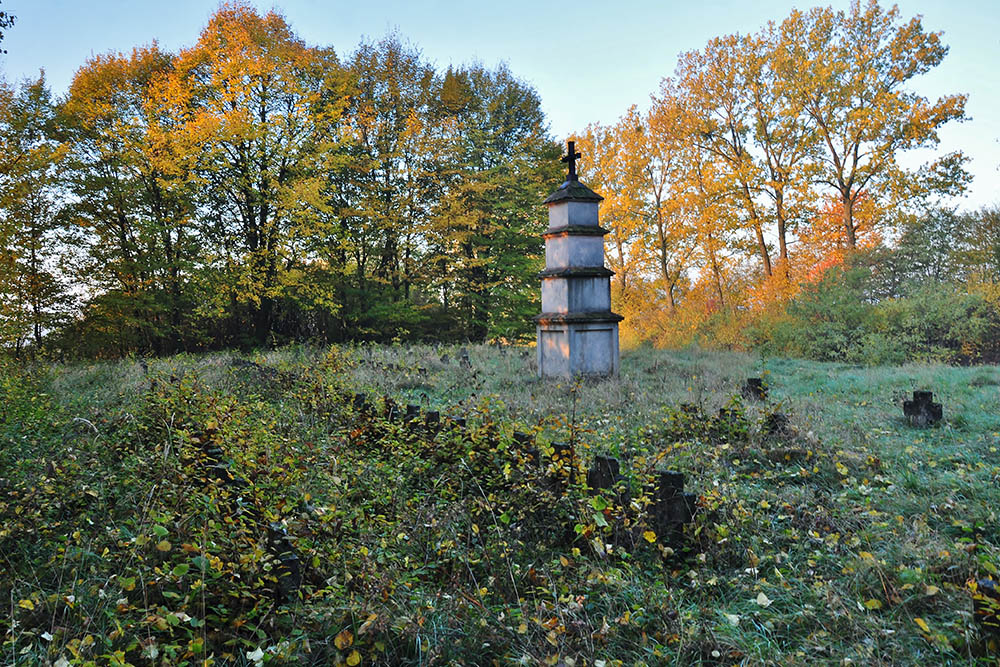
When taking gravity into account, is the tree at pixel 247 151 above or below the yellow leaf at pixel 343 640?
above

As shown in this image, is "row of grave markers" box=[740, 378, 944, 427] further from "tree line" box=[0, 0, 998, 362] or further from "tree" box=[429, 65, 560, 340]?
"tree" box=[429, 65, 560, 340]

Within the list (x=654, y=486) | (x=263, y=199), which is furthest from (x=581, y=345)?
(x=263, y=199)

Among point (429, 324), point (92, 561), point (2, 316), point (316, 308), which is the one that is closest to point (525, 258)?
point (429, 324)

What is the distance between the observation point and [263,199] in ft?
56.4

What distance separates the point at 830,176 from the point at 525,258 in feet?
37.9

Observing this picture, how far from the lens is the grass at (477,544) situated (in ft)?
7.97

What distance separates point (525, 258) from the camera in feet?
71.9

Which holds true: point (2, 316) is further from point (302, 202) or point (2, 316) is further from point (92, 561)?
point (92, 561)

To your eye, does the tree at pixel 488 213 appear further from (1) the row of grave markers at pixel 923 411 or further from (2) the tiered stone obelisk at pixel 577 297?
(1) the row of grave markers at pixel 923 411

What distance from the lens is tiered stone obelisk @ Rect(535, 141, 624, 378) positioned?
404 inches

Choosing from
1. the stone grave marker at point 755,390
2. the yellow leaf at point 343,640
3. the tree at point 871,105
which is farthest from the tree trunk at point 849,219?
the yellow leaf at point 343,640

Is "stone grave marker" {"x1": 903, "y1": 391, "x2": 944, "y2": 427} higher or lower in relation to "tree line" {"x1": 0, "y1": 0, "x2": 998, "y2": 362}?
lower

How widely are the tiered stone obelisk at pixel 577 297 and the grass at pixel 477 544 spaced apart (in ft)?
12.8

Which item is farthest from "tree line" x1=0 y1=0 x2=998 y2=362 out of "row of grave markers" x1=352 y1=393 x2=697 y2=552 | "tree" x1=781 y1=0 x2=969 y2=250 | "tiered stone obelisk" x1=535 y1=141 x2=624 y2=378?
"row of grave markers" x1=352 y1=393 x2=697 y2=552
